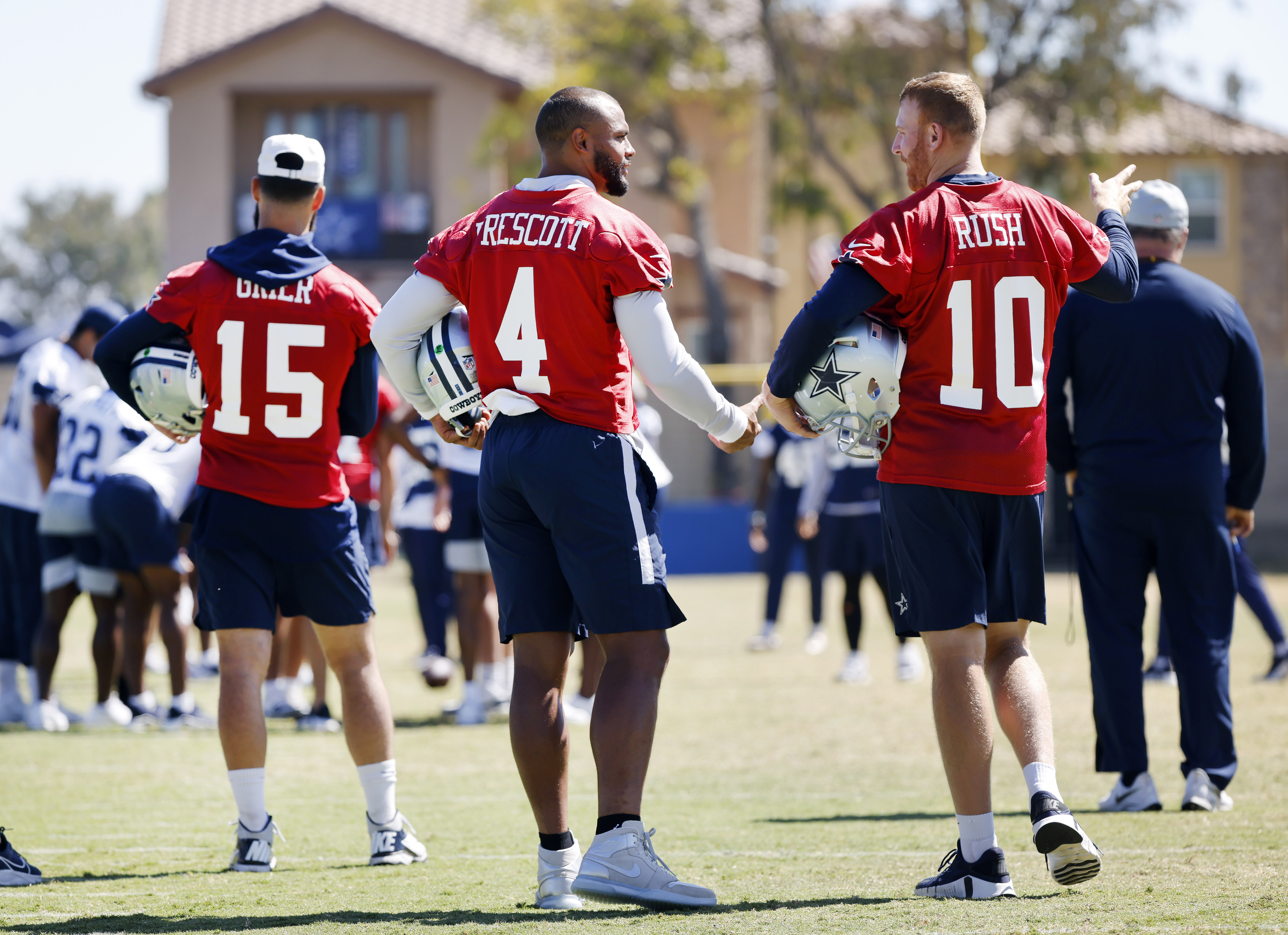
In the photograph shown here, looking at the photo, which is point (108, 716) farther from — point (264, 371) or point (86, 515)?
point (264, 371)

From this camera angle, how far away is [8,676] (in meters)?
9.24

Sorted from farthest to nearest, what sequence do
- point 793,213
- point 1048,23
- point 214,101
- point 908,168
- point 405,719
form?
point 214,101, point 793,213, point 1048,23, point 405,719, point 908,168

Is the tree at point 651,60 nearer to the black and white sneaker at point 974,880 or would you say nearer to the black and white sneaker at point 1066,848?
the black and white sneaker at point 974,880

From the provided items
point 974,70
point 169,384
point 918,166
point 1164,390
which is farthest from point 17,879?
point 974,70

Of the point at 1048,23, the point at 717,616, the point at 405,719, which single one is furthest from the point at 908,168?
the point at 1048,23

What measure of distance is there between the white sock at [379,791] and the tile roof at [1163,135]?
20.7 m

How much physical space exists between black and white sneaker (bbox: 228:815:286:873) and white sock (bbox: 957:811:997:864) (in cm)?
212

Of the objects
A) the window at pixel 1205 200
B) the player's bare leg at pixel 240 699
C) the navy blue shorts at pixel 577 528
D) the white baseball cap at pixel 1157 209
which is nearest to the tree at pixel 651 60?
the window at pixel 1205 200

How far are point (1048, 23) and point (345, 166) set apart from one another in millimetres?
15027

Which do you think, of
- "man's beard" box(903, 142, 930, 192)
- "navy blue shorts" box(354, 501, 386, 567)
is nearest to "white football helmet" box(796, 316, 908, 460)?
"man's beard" box(903, 142, 930, 192)

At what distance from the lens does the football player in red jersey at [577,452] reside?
4.13 metres

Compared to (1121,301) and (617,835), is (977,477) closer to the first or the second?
(1121,301)

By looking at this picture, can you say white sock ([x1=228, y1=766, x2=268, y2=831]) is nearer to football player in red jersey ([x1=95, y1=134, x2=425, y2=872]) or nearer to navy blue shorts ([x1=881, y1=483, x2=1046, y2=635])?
football player in red jersey ([x1=95, y1=134, x2=425, y2=872])

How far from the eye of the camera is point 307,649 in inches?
361
